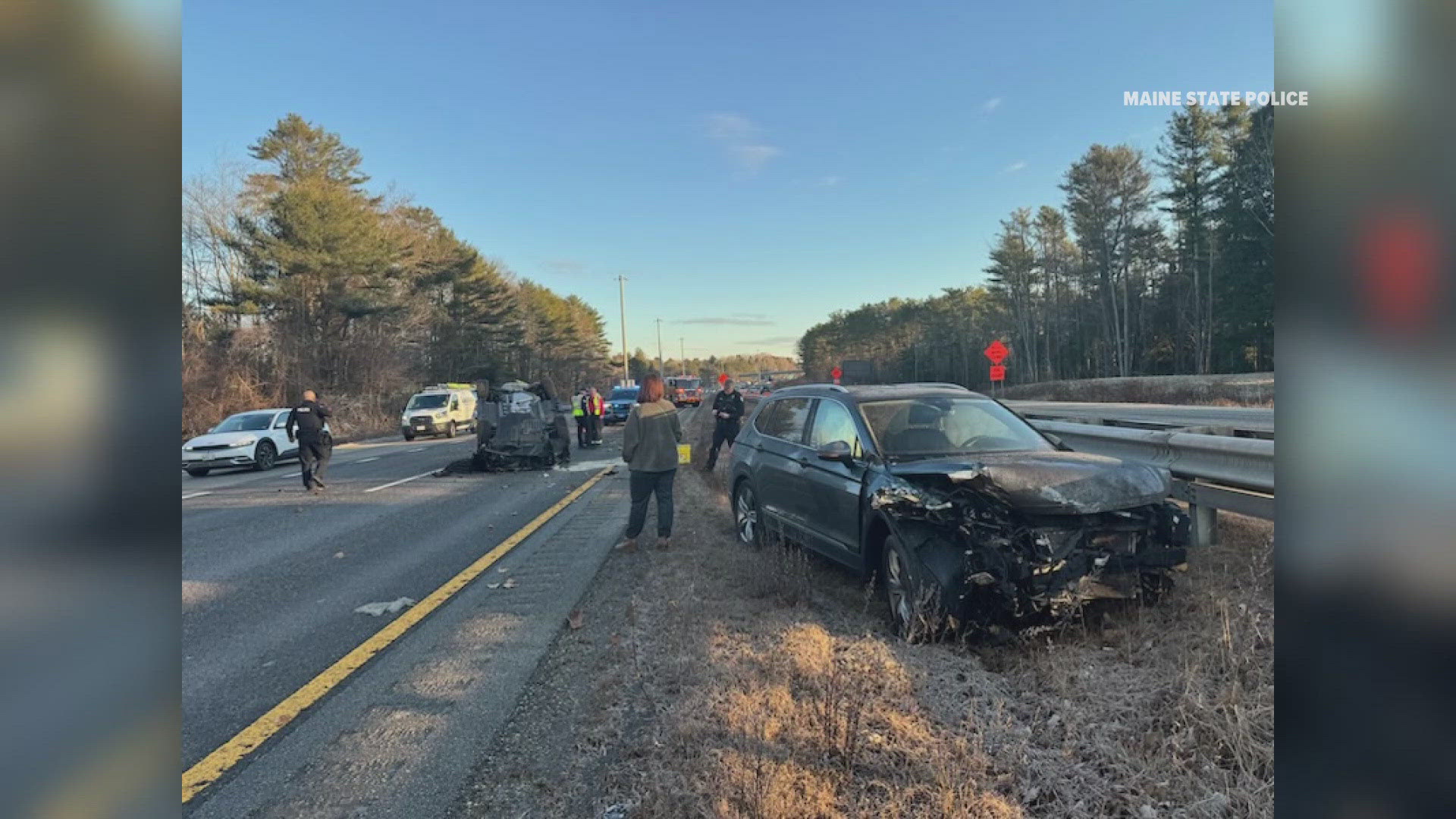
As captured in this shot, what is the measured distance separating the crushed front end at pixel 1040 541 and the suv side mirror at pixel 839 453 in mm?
995

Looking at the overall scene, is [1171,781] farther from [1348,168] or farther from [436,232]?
[436,232]

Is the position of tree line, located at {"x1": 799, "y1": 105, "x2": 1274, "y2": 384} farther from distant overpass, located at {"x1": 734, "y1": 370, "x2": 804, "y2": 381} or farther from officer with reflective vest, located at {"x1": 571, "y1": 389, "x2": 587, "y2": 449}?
officer with reflective vest, located at {"x1": 571, "y1": 389, "x2": 587, "y2": 449}

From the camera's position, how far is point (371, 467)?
16.1 m

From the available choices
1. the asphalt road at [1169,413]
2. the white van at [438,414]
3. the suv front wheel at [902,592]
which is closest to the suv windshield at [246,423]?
the white van at [438,414]

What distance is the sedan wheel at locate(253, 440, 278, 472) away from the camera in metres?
16.9

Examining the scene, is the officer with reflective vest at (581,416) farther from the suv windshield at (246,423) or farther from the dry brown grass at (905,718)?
the dry brown grass at (905,718)

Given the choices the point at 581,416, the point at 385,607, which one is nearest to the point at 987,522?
the point at 385,607

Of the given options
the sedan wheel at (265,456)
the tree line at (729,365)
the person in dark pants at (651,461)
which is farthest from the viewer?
the tree line at (729,365)

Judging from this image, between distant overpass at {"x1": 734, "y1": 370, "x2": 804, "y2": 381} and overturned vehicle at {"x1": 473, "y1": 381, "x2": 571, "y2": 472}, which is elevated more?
distant overpass at {"x1": 734, "y1": 370, "x2": 804, "y2": 381}

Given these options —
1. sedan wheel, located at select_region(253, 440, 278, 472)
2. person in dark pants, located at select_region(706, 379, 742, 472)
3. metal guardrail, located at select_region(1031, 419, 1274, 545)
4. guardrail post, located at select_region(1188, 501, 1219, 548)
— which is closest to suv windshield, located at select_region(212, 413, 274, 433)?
sedan wheel, located at select_region(253, 440, 278, 472)

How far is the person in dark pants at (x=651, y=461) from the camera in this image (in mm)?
7285

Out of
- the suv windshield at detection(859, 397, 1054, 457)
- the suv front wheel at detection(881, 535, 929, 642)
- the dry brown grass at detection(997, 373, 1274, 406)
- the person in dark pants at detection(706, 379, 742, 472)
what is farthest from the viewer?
the dry brown grass at detection(997, 373, 1274, 406)

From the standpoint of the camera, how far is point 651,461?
7.32m

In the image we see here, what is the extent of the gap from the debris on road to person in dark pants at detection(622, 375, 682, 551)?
2.13 m
